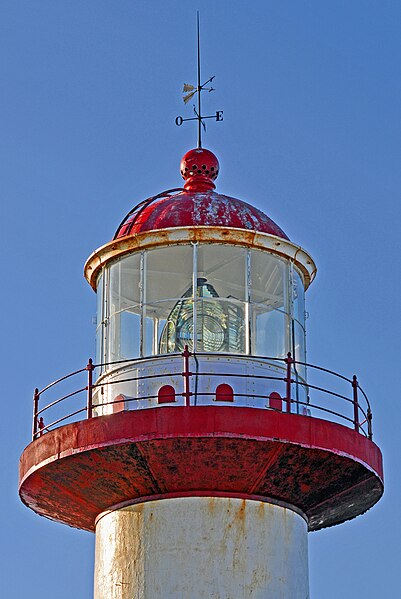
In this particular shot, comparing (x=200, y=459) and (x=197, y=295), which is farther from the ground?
(x=197, y=295)

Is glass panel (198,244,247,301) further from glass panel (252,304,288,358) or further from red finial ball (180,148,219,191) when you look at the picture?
red finial ball (180,148,219,191)

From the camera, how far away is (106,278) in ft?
62.0

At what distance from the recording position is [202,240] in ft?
59.3

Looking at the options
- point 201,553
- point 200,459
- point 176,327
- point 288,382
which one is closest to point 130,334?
point 176,327

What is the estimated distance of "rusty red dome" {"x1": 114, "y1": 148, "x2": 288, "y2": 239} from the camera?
60.0ft

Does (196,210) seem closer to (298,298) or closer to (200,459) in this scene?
(298,298)

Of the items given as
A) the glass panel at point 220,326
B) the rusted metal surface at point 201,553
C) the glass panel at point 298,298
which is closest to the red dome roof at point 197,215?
the glass panel at point 298,298

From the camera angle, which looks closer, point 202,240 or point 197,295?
point 202,240

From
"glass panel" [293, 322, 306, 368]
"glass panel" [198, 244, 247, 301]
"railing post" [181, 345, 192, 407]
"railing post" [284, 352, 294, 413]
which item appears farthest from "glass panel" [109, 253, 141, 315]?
"railing post" [284, 352, 294, 413]

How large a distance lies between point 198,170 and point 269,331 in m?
2.57

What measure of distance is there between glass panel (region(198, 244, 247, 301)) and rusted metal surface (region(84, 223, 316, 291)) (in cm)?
19

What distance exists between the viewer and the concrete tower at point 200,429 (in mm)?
16812

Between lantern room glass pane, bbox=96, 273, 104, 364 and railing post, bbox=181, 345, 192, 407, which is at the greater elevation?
lantern room glass pane, bbox=96, 273, 104, 364

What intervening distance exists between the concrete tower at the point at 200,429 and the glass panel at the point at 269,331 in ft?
0.07
